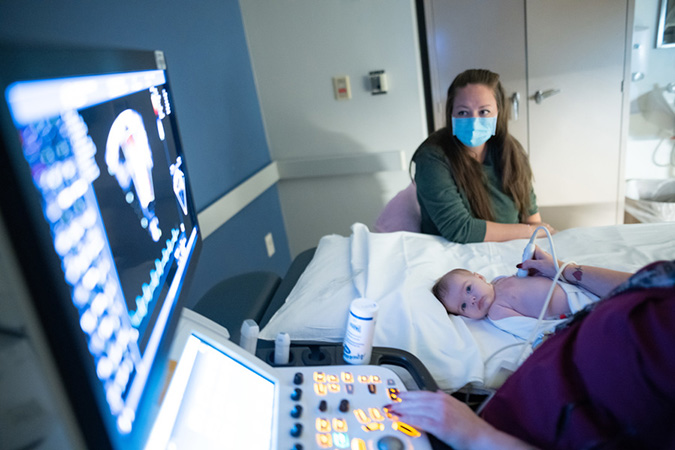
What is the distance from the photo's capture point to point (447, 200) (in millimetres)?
1626

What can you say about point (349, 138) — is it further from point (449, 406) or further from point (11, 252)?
point (11, 252)

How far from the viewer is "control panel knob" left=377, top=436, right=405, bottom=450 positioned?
2.12 feet

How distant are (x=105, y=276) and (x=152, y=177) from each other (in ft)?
1.03

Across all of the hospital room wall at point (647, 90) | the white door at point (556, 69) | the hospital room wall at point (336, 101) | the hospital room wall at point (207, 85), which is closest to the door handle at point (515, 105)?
the white door at point (556, 69)

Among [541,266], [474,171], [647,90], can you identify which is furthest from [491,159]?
[647,90]

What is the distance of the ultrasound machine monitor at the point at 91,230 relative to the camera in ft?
1.09

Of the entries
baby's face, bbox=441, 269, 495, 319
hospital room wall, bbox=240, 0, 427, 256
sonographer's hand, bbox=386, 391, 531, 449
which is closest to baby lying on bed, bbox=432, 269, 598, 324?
baby's face, bbox=441, 269, 495, 319

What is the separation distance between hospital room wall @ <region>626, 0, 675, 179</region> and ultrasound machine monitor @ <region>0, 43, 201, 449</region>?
2742 millimetres

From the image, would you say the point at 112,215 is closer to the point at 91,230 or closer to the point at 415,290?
the point at 91,230

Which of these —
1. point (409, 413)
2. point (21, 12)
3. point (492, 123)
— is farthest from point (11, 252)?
point (492, 123)

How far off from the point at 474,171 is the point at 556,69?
1.19 meters

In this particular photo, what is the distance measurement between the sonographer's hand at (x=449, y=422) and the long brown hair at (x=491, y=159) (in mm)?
1092

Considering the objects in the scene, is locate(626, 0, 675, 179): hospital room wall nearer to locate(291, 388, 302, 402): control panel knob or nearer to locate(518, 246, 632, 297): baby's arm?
locate(518, 246, 632, 297): baby's arm

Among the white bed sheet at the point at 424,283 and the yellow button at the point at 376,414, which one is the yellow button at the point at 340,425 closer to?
the yellow button at the point at 376,414
